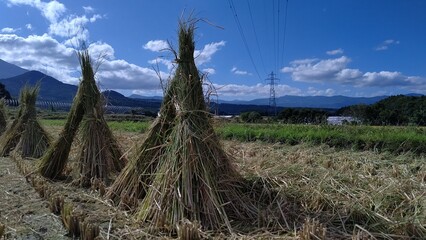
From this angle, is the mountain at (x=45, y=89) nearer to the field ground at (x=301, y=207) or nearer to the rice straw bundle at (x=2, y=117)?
the rice straw bundle at (x=2, y=117)

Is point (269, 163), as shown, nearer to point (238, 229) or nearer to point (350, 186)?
point (350, 186)

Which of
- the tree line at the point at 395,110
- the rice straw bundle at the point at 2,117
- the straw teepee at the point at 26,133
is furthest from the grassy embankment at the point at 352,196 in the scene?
the tree line at the point at 395,110

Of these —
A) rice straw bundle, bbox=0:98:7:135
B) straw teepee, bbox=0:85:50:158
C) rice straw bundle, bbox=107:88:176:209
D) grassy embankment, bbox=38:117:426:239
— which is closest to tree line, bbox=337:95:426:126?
rice straw bundle, bbox=0:98:7:135

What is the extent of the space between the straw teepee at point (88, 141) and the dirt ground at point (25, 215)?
1.87 feet

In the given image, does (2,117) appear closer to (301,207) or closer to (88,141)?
(88,141)

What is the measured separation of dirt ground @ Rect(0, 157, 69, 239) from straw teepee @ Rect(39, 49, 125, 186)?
1.87 feet

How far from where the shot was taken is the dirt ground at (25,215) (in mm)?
3381

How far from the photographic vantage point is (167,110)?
4129mm

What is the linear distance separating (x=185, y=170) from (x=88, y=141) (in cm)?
258

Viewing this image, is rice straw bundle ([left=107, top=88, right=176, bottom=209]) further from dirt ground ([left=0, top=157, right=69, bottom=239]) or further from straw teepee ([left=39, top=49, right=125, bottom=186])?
straw teepee ([left=39, top=49, right=125, bottom=186])

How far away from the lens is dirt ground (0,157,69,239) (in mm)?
3381

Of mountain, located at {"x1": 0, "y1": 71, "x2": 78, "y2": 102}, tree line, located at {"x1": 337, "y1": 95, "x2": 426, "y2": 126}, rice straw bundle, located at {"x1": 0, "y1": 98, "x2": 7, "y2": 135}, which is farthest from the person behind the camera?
tree line, located at {"x1": 337, "y1": 95, "x2": 426, "y2": 126}

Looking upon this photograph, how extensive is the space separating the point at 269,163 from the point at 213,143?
6.12 ft

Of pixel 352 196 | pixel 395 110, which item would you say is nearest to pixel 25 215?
pixel 352 196
